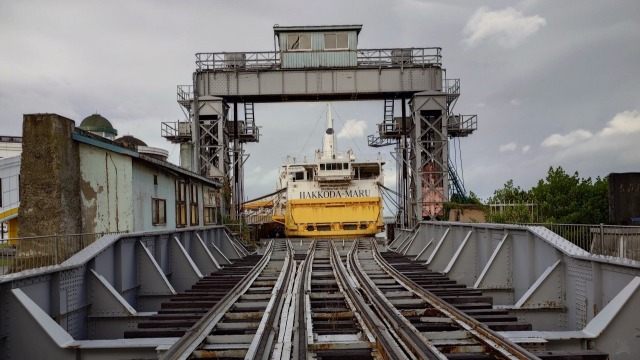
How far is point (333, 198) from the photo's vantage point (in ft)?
108

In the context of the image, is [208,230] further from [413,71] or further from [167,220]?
[413,71]

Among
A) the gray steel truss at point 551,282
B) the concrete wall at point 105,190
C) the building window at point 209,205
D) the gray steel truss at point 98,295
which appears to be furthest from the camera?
the building window at point 209,205

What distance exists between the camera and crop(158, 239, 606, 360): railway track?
6641 millimetres

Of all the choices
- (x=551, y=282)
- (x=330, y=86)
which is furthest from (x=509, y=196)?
(x=551, y=282)

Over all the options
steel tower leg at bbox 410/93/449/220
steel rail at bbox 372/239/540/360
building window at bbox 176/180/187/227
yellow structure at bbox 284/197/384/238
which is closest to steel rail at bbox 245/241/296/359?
steel rail at bbox 372/239/540/360

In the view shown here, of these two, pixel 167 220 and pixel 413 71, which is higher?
pixel 413 71

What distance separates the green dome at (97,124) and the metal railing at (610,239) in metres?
42.7

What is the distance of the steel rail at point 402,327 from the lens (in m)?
6.43

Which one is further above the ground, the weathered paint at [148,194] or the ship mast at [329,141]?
the ship mast at [329,141]

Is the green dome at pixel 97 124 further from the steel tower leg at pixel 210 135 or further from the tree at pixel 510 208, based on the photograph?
the tree at pixel 510 208

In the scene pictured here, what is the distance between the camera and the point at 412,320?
8562 millimetres

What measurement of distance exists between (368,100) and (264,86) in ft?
18.8

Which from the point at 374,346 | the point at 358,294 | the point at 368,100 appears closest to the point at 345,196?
the point at 368,100

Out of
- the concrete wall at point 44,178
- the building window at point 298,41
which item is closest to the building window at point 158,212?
the concrete wall at point 44,178
